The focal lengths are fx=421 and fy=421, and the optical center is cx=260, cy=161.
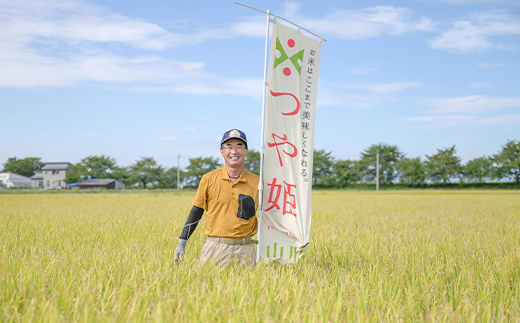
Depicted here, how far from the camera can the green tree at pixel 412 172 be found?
5284cm

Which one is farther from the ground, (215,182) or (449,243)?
(215,182)

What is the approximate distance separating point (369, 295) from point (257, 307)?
2.51 ft

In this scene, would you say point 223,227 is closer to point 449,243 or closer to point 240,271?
point 240,271

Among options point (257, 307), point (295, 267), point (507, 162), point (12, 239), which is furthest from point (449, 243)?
point (507, 162)

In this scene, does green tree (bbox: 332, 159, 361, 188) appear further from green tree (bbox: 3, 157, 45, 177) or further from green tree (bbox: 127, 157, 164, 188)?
green tree (bbox: 3, 157, 45, 177)

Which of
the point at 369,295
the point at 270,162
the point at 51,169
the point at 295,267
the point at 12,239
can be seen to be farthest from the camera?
the point at 51,169

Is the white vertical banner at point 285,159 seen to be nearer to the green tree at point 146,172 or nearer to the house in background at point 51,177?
the green tree at point 146,172

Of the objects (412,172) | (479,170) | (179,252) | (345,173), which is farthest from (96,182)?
(179,252)

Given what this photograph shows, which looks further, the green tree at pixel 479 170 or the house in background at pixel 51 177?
the house in background at pixel 51 177

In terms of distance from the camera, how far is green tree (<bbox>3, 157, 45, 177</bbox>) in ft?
238

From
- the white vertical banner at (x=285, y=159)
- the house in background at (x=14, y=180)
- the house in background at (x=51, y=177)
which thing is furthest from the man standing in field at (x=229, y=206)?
the house in background at (x=51, y=177)

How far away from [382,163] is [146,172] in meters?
31.7

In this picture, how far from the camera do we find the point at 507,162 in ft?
169

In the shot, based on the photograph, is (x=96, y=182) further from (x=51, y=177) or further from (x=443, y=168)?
(x=443, y=168)
